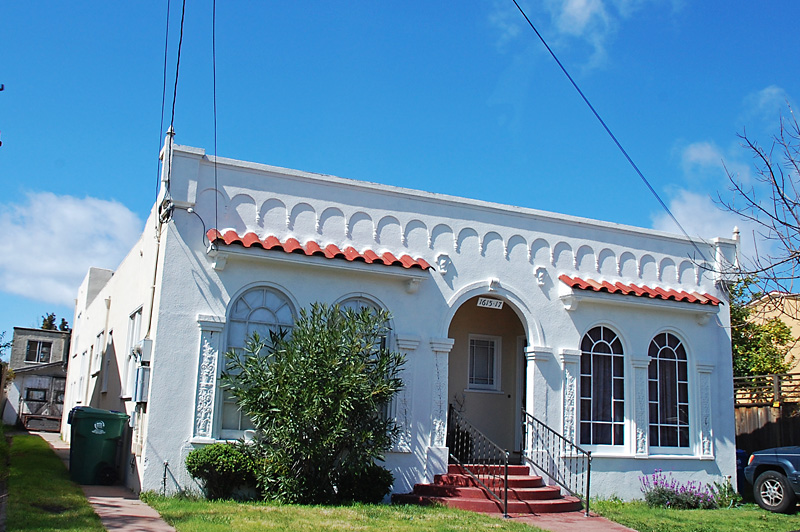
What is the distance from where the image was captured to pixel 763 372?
23094 mm

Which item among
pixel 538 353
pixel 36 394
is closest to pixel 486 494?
pixel 538 353

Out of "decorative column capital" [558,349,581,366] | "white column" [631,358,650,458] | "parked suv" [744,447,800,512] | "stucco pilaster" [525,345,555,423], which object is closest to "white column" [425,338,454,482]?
"stucco pilaster" [525,345,555,423]

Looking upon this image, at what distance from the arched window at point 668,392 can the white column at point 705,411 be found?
0.25 metres

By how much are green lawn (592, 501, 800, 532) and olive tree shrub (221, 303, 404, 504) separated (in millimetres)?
3975

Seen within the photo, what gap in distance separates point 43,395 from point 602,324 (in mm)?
28346

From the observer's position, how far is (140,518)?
9250mm

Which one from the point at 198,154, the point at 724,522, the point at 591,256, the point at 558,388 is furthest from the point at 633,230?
the point at 198,154

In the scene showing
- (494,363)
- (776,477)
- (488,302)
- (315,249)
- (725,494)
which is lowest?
(725,494)

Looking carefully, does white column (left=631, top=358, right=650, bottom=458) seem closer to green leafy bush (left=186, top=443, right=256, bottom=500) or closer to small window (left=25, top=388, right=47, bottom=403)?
green leafy bush (left=186, top=443, right=256, bottom=500)

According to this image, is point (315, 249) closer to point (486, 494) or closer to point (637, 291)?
point (486, 494)

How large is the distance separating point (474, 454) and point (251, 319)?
16.9 ft

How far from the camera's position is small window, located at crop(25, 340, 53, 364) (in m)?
40.6

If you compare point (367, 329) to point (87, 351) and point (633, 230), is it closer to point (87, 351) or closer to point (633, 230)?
point (633, 230)

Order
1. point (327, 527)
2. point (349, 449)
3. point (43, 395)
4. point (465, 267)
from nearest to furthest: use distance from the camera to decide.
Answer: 1. point (327, 527)
2. point (349, 449)
3. point (465, 267)
4. point (43, 395)
